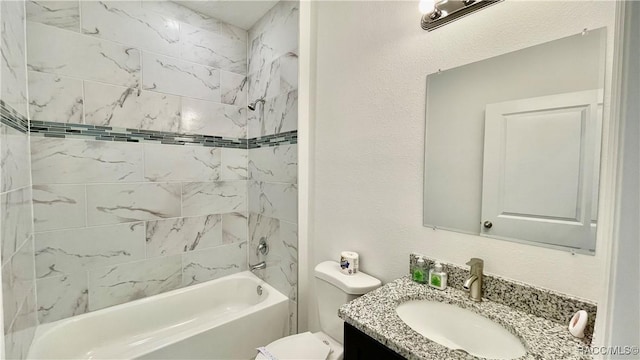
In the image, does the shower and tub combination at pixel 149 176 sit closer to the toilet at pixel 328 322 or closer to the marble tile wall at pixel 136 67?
the marble tile wall at pixel 136 67

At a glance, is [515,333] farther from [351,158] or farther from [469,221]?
[351,158]

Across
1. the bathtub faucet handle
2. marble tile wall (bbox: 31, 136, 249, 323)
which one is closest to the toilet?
the bathtub faucet handle

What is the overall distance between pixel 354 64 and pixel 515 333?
1370mm

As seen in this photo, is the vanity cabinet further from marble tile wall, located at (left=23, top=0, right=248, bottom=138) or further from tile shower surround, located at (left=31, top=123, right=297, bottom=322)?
marble tile wall, located at (left=23, top=0, right=248, bottom=138)

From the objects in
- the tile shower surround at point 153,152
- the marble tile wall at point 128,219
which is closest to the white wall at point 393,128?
the tile shower surround at point 153,152

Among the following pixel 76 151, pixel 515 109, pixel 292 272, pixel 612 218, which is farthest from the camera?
pixel 292 272

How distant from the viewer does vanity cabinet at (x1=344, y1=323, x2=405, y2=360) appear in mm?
804

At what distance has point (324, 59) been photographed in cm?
166

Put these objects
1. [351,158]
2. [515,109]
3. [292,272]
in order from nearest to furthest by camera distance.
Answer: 1. [515,109]
2. [351,158]
3. [292,272]

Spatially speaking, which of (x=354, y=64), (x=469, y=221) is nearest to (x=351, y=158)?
(x=354, y=64)

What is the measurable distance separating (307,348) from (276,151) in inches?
51.2

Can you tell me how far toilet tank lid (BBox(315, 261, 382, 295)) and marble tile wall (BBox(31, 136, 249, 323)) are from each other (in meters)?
1.19

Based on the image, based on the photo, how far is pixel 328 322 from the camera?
140cm

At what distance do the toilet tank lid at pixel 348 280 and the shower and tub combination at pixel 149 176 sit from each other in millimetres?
472
